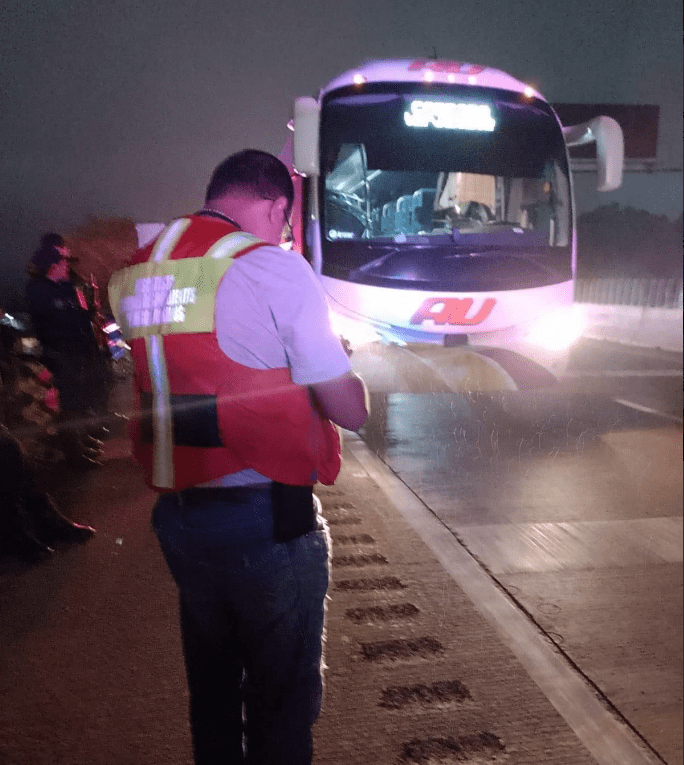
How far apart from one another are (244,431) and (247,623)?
492 mm

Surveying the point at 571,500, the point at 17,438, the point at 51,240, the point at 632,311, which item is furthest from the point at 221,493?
the point at 632,311

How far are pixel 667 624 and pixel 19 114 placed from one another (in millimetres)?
3306

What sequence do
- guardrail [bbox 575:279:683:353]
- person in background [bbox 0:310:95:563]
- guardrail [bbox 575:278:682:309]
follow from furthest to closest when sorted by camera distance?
guardrail [bbox 575:278:682:309] → guardrail [bbox 575:279:683:353] → person in background [bbox 0:310:95:563]

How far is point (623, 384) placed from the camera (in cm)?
973

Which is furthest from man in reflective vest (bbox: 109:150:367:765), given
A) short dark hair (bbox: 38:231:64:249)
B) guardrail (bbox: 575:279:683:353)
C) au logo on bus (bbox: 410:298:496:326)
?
guardrail (bbox: 575:279:683:353)

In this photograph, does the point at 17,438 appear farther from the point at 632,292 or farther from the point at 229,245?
the point at 632,292

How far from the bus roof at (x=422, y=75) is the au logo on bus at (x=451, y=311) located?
1947mm

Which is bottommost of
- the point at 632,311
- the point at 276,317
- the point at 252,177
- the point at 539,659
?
the point at 539,659

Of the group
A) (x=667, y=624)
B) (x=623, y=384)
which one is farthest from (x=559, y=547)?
(x=623, y=384)

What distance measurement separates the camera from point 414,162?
19.7 ft

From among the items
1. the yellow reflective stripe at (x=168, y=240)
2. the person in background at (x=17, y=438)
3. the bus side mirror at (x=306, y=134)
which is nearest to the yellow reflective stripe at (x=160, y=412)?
the yellow reflective stripe at (x=168, y=240)

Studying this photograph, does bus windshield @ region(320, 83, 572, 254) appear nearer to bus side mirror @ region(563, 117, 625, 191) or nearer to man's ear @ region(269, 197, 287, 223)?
bus side mirror @ region(563, 117, 625, 191)

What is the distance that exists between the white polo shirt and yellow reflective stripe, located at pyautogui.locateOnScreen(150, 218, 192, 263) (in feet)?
0.65

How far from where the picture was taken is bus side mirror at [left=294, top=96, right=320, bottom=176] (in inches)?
217
